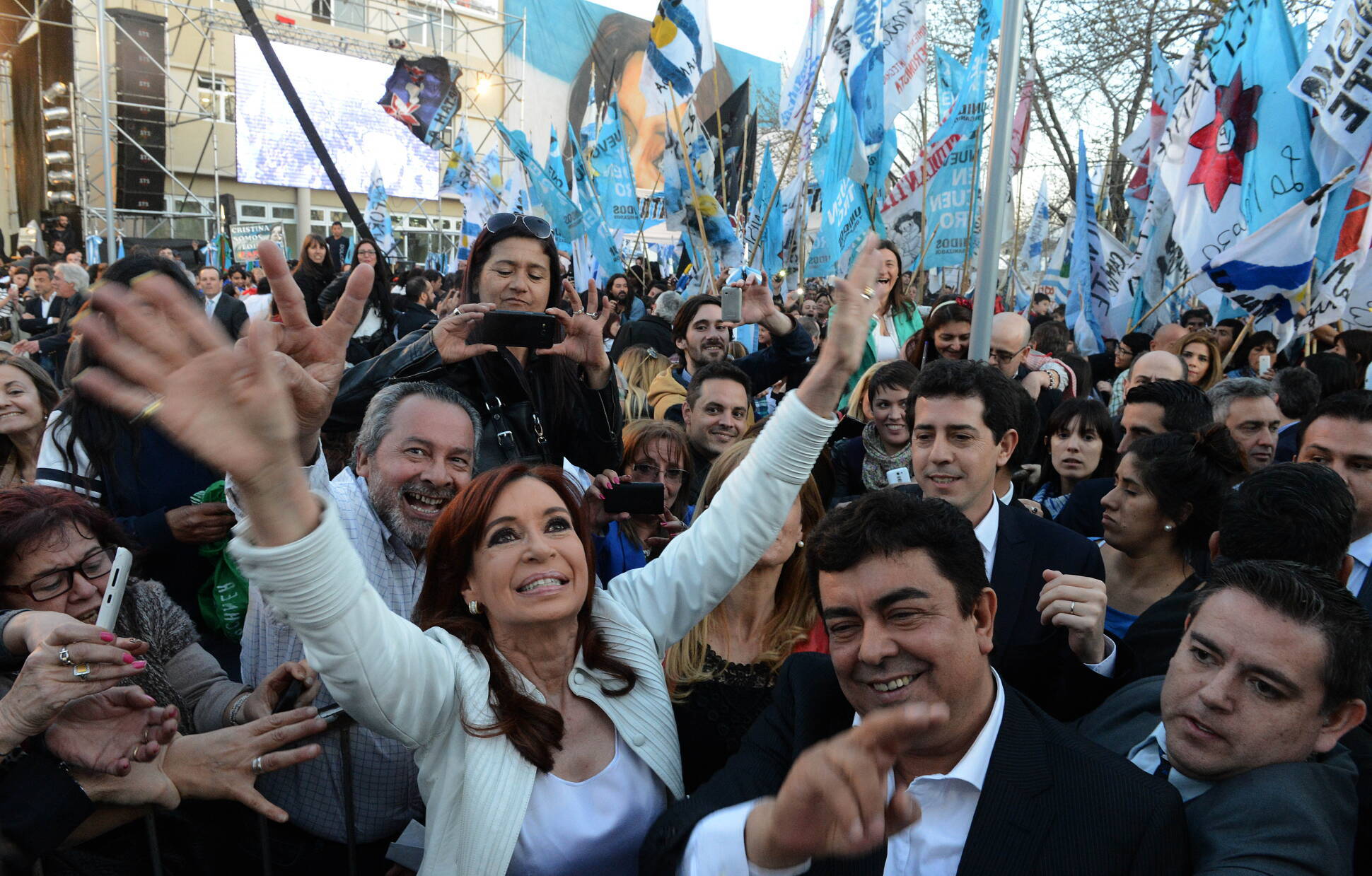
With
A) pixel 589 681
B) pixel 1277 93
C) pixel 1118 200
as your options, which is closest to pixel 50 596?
pixel 589 681

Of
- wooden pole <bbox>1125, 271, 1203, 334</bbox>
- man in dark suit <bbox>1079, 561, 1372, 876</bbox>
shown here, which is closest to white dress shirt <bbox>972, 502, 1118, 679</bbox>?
man in dark suit <bbox>1079, 561, 1372, 876</bbox>

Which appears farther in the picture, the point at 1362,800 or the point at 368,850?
the point at 368,850

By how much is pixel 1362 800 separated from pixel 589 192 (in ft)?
28.8

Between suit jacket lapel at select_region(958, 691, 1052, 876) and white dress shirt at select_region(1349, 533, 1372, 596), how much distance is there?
1.74 meters

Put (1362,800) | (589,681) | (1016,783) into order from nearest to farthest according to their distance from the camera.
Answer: (1016,783) → (1362,800) → (589,681)

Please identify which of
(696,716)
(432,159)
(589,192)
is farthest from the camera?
(432,159)

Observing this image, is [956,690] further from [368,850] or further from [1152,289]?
[1152,289]

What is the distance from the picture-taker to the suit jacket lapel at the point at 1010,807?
5.47 feet

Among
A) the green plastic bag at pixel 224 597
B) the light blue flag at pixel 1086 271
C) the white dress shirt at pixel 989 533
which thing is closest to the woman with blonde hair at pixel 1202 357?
the light blue flag at pixel 1086 271

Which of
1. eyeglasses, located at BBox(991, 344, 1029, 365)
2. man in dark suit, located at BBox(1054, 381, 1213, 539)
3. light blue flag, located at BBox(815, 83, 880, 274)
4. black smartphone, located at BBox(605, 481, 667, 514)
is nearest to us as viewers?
black smartphone, located at BBox(605, 481, 667, 514)

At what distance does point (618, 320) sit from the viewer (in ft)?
33.4

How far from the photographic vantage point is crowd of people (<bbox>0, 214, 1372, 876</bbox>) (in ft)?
5.32

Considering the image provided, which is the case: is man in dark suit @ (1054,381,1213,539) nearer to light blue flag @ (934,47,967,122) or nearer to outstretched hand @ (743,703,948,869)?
outstretched hand @ (743,703,948,869)

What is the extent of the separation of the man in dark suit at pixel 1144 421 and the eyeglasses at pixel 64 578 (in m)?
3.27
